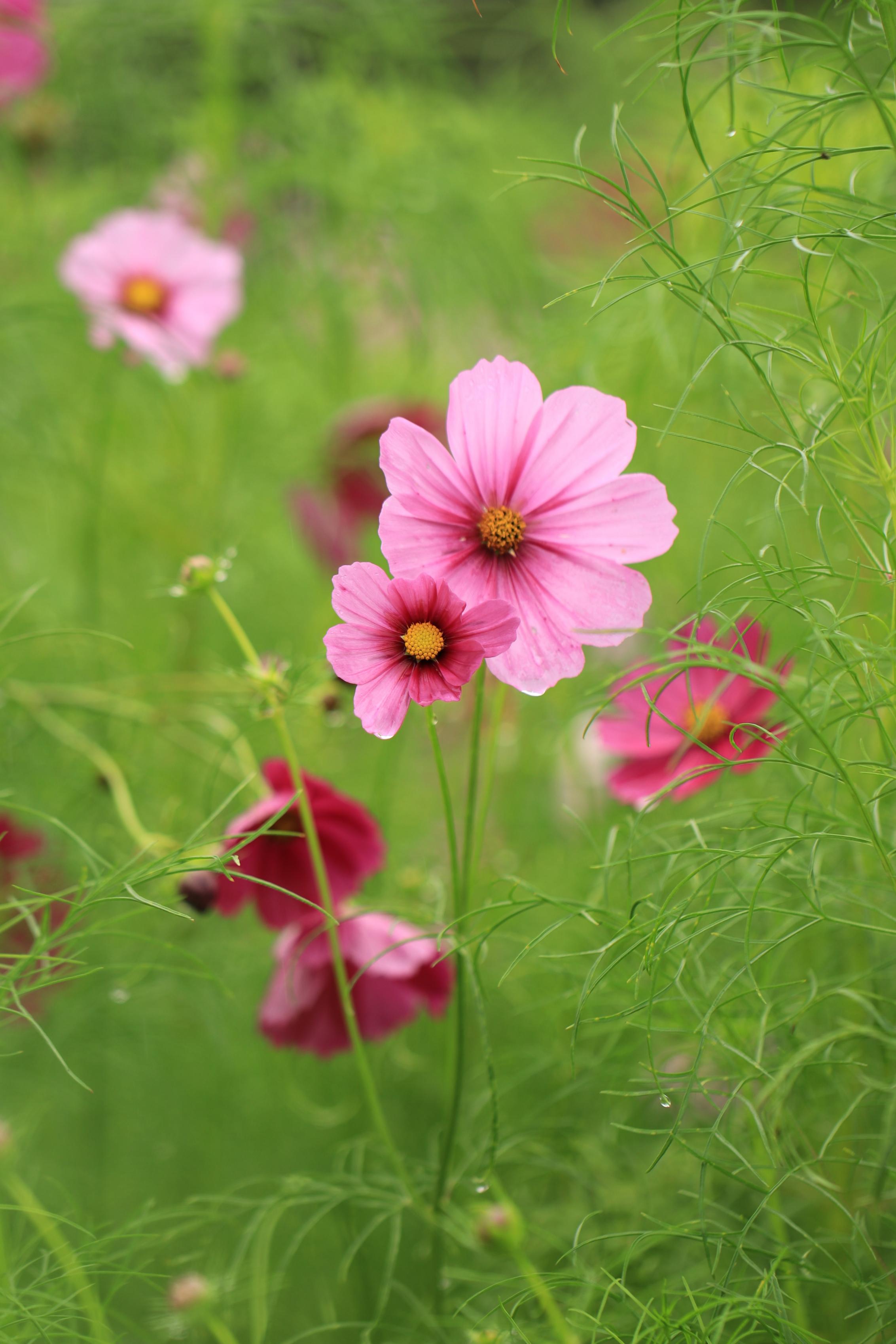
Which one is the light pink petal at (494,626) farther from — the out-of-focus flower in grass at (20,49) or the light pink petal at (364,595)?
the out-of-focus flower in grass at (20,49)

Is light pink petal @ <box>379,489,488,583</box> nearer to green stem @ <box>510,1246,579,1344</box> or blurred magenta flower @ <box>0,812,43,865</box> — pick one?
green stem @ <box>510,1246,579,1344</box>

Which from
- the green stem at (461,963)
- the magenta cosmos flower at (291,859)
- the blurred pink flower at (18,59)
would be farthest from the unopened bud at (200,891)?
the blurred pink flower at (18,59)

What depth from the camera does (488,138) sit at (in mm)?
1099

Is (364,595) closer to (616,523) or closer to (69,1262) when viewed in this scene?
(616,523)

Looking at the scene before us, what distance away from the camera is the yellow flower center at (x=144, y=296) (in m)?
0.80

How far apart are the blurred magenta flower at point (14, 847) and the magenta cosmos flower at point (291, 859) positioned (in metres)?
0.23

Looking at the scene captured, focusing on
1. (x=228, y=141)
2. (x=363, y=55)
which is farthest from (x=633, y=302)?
(x=363, y=55)

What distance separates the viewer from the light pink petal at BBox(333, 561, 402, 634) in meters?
0.31

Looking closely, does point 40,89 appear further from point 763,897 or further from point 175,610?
point 763,897

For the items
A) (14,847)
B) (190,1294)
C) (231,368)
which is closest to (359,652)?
(190,1294)

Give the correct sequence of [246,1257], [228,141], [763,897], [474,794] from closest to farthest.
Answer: [474,794], [763,897], [246,1257], [228,141]

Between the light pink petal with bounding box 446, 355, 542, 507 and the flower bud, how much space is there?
220mm

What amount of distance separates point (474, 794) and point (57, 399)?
0.80 meters

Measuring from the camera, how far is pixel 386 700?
12.5 inches
